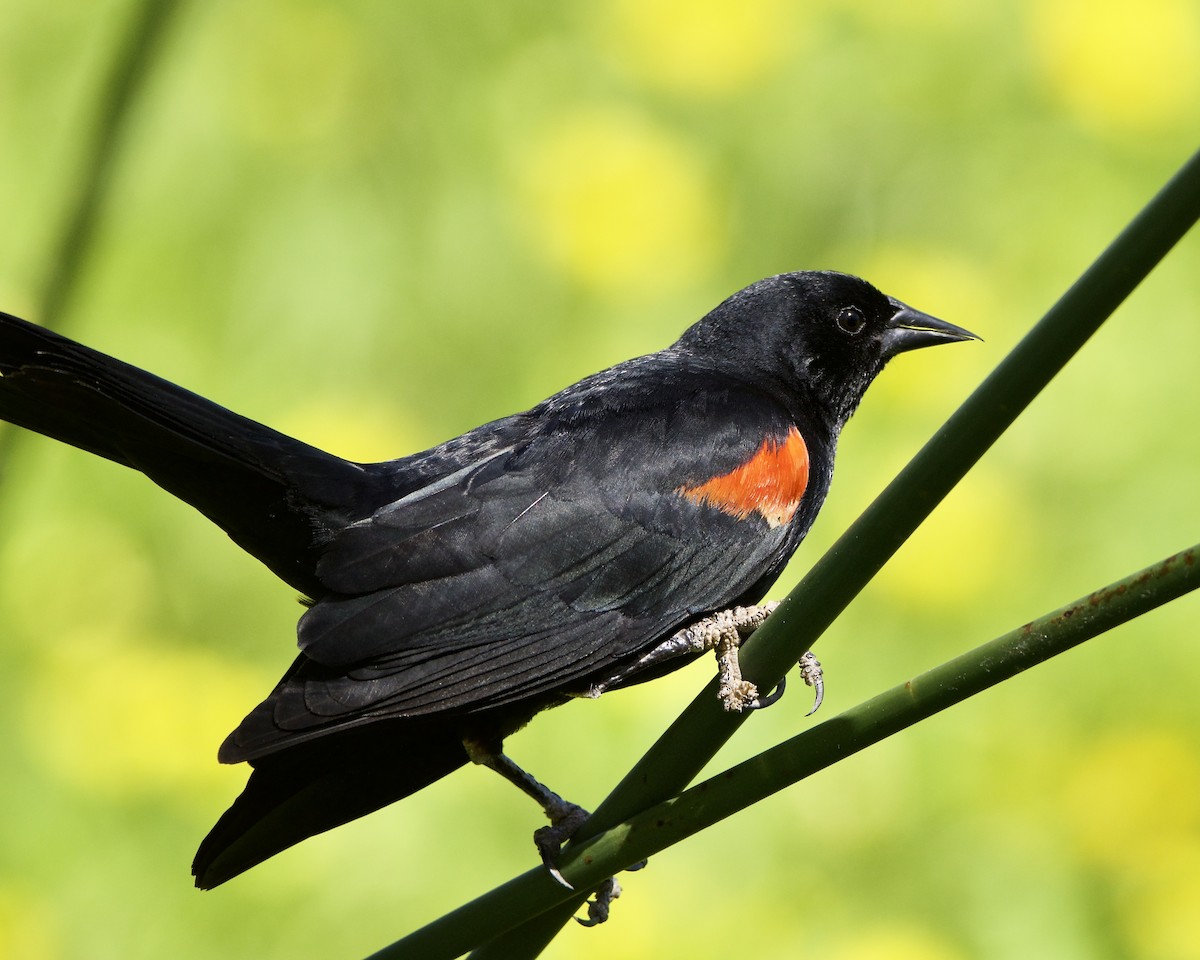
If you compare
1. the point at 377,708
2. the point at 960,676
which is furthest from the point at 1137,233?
the point at 377,708

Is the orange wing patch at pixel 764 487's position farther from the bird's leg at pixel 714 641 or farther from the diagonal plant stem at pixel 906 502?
the diagonal plant stem at pixel 906 502

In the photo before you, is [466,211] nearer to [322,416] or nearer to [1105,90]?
[322,416]

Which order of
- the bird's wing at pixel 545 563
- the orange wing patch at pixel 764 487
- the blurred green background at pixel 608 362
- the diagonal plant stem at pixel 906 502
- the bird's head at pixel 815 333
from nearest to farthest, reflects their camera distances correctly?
the diagonal plant stem at pixel 906 502 < the bird's wing at pixel 545 563 < the orange wing patch at pixel 764 487 < the bird's head at pixel 815 333 < the blurred green background at pixel 608 362

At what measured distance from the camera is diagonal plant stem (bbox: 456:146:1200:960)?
118 centimetres

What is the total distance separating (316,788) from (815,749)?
1.07 meters

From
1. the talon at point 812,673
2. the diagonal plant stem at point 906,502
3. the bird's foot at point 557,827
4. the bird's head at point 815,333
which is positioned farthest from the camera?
the bird's head at point 815,333

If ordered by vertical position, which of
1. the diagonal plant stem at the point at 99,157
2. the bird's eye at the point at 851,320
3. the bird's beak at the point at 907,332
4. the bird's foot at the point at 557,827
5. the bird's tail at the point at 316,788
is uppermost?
the diagonal plant stem at the point at 99,157

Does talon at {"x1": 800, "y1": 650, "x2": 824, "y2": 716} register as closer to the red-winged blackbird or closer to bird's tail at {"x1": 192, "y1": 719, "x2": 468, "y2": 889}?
the red-winged blackbird

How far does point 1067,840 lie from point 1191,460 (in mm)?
1183

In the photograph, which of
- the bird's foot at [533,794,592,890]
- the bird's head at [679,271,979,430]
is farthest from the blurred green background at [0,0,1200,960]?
the bird's foot at [533,794,592,890]

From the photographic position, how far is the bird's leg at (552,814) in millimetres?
2443

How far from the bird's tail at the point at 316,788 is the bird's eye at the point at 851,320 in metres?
1.29

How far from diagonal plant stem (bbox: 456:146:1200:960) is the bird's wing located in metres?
0.56

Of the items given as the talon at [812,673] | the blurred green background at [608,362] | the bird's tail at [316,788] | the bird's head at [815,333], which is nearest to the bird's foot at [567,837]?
the bird's tail at [316,788]
